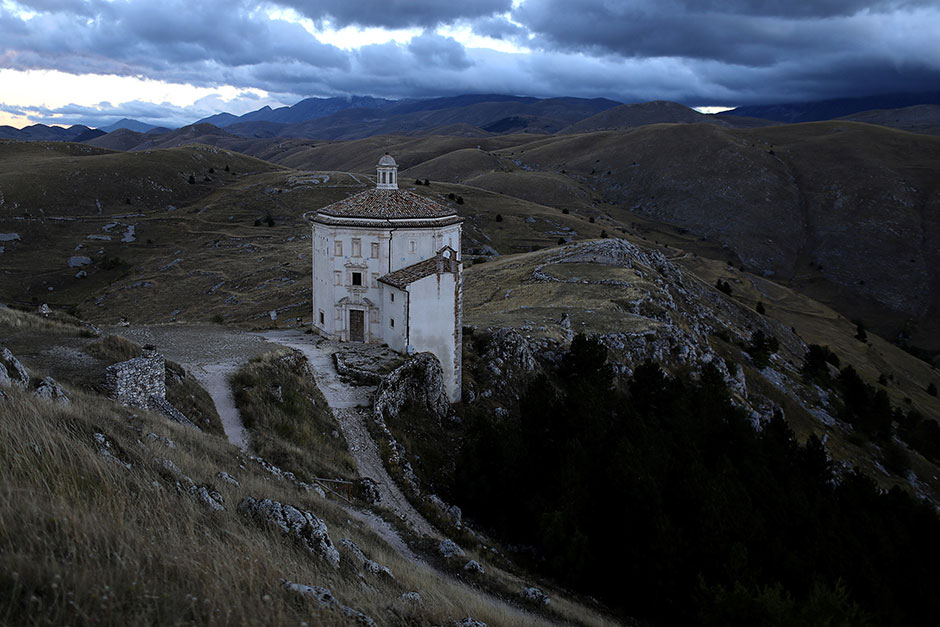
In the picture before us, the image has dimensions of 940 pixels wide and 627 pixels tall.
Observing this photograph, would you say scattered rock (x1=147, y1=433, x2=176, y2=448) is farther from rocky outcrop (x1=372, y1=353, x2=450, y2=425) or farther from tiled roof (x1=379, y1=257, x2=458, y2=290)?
tiled roof (x1=379, y1=257, x2=458, y2=290)

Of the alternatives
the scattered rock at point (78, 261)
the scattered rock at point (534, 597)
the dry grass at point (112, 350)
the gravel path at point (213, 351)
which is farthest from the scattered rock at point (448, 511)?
the scattered rock at point (78, 261)

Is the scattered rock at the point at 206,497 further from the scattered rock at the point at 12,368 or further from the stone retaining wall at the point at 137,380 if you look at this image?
the stone retaining wall at the point at 137,380

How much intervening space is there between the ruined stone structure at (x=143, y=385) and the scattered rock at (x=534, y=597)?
11341 millimetres

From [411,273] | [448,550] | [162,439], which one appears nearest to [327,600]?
[162,439]

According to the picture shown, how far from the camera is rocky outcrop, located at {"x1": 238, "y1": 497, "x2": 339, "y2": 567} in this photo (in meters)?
9.73

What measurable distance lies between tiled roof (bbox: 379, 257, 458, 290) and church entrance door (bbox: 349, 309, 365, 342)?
9.49ft

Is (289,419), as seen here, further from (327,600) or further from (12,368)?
(327,600)

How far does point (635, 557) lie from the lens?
20.0 metres

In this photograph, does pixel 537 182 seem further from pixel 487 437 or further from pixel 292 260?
pixel 487 437

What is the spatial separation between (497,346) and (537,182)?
12780 cm

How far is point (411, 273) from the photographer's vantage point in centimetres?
3203

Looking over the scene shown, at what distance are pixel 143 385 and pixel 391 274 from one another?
51.2 feet

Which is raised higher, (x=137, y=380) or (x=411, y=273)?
(x=411, y=273)

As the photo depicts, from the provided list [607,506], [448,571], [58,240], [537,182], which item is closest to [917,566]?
[607,506]
